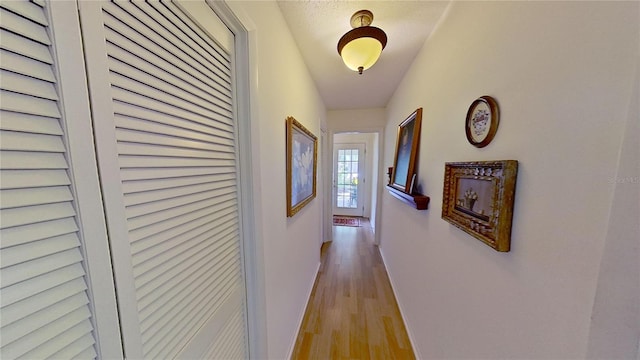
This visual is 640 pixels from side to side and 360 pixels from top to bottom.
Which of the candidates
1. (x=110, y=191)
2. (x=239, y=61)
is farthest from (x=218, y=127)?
(x=110, y=191)

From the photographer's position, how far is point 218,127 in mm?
794

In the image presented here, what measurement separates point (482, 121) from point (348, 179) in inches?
165

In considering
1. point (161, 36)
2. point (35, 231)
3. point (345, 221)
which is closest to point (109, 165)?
point (35, 231)

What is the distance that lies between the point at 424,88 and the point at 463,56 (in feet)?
1.75

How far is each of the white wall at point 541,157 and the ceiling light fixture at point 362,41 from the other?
401 mm

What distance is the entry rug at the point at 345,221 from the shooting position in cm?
461

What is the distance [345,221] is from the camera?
4.80 m

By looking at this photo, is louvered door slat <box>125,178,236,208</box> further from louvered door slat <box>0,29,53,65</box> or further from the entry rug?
the entry rug

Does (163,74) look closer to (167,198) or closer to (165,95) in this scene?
(165,95)

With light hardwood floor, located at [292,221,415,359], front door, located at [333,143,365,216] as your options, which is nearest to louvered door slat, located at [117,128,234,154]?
light hardwood floor, located at [292,221,415,359]

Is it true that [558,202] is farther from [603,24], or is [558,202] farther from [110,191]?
[110,191]

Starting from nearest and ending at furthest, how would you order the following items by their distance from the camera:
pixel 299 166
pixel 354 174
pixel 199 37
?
pixel 199 37, pixel 299 166, pixel 354 174

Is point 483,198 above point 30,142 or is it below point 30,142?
below

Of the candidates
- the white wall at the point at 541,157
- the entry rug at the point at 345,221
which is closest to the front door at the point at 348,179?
the entry rug at the point at 345,221
